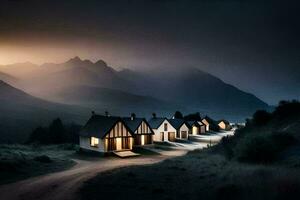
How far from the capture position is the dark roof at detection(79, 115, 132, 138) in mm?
52500

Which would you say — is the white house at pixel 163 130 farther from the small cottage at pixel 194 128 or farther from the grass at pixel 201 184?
the grass at pixel 201 184

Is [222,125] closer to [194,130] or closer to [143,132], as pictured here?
[194,130]

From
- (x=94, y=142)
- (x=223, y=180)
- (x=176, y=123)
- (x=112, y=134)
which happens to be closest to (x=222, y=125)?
(x=176, y=123)

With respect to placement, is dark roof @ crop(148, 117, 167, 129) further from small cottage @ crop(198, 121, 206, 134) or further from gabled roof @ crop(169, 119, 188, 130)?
small cottage @ crop(198, 121, 206, 134)

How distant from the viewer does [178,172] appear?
91.0 feet

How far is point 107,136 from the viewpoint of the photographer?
5184 cm

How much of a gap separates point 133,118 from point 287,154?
41.6 meters

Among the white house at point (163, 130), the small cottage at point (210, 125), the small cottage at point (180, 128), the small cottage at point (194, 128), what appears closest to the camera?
the white house at point (163, 130)

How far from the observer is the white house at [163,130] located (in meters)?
76.2

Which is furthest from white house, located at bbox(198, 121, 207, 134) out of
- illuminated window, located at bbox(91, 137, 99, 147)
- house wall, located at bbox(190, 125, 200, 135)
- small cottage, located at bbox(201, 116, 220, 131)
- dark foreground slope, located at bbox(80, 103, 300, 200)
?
dark foreground slope, located at bbox(80, 103, 300, 200)

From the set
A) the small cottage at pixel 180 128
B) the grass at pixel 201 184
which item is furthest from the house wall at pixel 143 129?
the grass at pixel 201 184

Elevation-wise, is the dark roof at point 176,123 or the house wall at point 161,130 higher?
the dark roof at point 176,123

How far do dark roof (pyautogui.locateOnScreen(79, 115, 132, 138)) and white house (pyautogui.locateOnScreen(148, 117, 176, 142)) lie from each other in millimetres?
20853

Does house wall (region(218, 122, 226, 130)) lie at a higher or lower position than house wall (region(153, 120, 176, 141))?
higher
